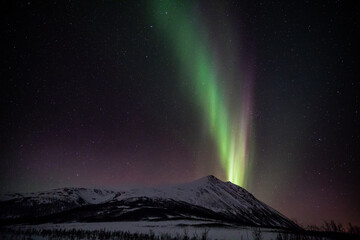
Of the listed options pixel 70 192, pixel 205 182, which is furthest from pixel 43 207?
pixel 205 182

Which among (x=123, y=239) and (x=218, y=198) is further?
(x=218, y=198)

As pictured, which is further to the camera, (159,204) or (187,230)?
(159,204)

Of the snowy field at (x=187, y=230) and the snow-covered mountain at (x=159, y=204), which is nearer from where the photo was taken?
the snowy field at (x=187, y=230)

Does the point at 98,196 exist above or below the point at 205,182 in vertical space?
below

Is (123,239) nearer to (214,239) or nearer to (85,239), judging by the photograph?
(85,239)

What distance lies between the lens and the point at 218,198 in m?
151

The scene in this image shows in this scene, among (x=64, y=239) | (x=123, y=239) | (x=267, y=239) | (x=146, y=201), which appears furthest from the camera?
(x=146, y=201)

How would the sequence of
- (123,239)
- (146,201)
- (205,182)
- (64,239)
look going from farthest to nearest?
(205,182) → (146,201) → (123,239) → (64,239)

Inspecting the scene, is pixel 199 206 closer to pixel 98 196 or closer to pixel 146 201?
pixel 146 201

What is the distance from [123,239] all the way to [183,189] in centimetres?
16246

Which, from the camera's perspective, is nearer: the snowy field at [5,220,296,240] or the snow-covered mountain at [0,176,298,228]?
the snowy field at [5,220,296,240]

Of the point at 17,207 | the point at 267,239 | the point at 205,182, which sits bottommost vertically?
the point at 17,207

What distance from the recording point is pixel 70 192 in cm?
17362

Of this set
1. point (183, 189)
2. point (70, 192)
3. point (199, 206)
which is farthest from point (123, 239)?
point (70, 192)
